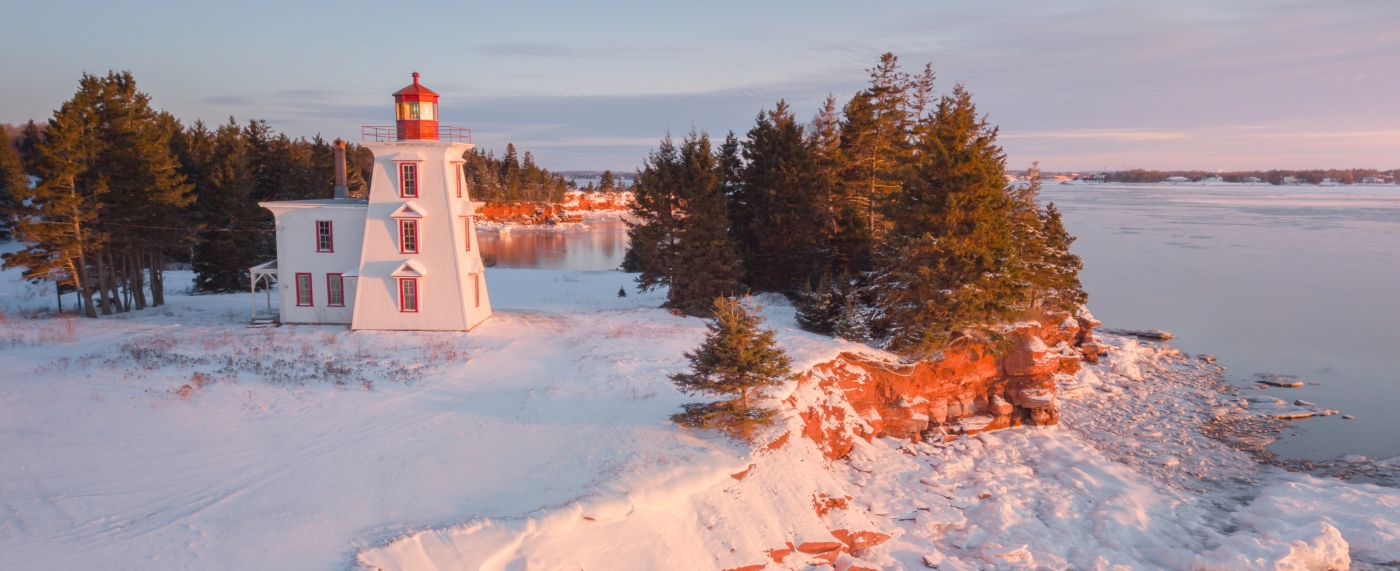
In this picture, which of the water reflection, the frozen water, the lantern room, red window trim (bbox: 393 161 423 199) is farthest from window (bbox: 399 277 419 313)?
the water reflection

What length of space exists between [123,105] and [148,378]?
14.5 metres

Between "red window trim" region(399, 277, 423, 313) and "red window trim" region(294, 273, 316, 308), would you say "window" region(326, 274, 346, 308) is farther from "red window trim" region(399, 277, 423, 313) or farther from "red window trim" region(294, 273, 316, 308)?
"red window trim" region(399, 277, 423, 313)

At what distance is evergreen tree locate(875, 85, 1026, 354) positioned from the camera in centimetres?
1958

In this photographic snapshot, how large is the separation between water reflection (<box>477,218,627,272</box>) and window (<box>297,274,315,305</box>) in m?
30.1

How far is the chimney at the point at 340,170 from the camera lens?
80.8ft

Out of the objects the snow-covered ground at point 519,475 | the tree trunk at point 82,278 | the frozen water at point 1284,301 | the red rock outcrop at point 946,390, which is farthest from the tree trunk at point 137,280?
the frozen water at point 1284,301

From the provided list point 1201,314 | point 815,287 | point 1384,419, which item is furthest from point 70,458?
point 1201,314

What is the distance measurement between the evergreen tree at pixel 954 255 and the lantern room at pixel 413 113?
15224 mm

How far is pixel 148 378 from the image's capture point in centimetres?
1667

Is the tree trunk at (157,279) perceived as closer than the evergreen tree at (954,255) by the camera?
No

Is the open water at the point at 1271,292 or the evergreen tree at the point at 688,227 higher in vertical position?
the evergreen tree at the point at 688,227

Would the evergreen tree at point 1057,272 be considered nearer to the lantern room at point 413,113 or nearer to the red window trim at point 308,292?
the lantern room at point 413,113

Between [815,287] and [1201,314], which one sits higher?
[815,287]

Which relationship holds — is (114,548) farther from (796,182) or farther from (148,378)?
(796,182)
